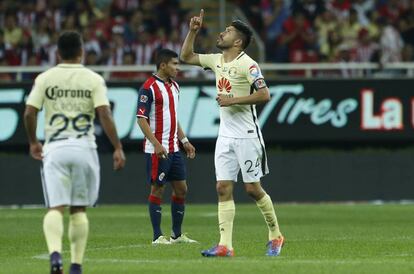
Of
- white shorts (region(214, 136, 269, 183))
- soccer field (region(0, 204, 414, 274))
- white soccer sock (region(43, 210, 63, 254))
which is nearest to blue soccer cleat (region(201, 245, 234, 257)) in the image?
soccer field (region(0, 204, 414, 274))

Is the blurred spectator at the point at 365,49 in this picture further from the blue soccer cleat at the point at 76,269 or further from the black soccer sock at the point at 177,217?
the blue soccer cleat at the point at 76,269

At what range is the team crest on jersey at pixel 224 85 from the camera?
13172mm

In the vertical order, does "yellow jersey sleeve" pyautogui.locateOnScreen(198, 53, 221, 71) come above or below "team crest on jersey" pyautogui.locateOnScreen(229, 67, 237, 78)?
above

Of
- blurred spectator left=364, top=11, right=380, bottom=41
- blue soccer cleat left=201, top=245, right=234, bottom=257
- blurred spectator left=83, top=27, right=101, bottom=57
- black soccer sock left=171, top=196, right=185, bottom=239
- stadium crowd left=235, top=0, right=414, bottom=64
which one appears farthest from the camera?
blurred spectator left=364, top=11, right=380, bottom=41

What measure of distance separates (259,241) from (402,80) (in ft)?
38.4

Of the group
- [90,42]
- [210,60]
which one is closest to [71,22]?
[90,42]

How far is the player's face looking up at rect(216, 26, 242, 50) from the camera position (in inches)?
516

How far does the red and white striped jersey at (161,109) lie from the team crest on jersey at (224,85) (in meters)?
1.93

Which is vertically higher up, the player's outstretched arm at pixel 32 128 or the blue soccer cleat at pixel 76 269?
the player's outstretched arm at pixel 32 128

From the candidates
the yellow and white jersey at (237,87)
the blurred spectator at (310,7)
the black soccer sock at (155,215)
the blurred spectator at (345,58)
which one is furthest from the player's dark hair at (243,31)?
the blurred spectator at (310,7)

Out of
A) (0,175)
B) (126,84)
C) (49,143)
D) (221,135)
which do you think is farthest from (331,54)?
(49,143)

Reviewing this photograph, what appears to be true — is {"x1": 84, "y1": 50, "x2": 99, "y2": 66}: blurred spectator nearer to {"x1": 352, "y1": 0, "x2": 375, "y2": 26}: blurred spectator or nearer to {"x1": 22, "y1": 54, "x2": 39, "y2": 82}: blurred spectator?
{"x1": 22, "y1": 54, "x2": 39, "y2": 82}: blurred spectator

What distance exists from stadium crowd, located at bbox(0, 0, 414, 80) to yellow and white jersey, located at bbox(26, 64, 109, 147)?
15.7 m

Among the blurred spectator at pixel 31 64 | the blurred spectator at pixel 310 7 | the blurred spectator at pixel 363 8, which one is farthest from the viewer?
the blurred spectator at pixel 363 8
